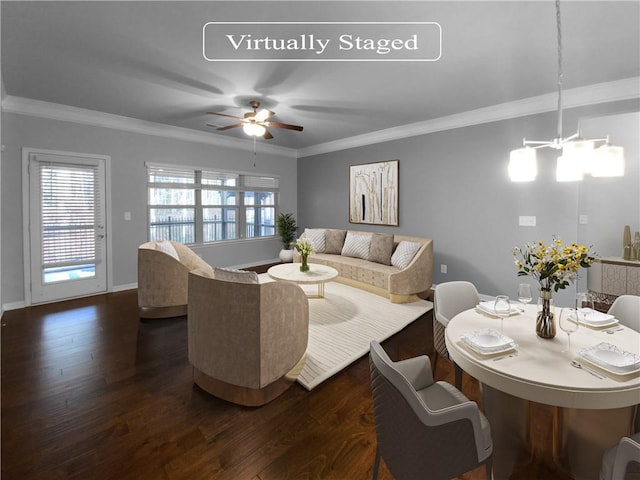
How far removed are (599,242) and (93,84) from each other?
6254 mm

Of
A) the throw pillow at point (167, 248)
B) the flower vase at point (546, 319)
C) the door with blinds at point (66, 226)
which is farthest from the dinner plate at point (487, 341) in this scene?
the door with blinds at point (66, 226)

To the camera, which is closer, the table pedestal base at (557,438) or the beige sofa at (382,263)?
the table pedestal base at (557,438)

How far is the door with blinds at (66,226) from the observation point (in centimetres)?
402

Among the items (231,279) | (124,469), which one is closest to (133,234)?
(231,279)

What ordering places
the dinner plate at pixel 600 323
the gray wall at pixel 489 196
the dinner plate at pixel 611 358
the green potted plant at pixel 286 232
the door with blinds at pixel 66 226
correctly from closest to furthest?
1. the dinner plate at pixel 611 358
2. the dinner plate at pixel 600 323
3. the gray wall at pixel 489 196
4. the door with blinds at pixel 66 226
5. the green potted plant at pixel 286 232

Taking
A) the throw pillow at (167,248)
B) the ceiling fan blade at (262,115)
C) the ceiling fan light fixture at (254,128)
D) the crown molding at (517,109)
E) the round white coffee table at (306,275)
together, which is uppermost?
the crown molding at (517,109)

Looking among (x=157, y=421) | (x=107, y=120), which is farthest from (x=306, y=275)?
(x=107, y=120)

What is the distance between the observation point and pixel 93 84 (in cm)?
339

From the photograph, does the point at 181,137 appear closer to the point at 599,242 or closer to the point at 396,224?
the point at 396,224

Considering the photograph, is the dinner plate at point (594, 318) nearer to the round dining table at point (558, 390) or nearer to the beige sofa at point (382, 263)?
the round dining table at point (558, 390)

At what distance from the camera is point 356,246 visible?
5.30 metres

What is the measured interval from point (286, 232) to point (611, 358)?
234 inches

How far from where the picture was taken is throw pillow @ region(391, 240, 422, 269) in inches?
173

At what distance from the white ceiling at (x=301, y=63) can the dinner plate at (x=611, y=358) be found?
7.23 ft
